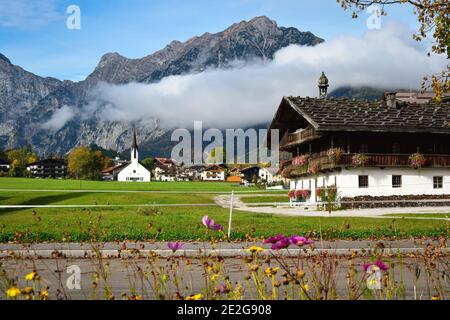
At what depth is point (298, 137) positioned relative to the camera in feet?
154

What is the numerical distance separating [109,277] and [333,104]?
38.3m

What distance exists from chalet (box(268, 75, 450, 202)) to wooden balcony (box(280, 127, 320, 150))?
0.50 feet

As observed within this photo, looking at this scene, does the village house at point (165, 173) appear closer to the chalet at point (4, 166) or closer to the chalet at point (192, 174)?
the chalet at point (192, 174)

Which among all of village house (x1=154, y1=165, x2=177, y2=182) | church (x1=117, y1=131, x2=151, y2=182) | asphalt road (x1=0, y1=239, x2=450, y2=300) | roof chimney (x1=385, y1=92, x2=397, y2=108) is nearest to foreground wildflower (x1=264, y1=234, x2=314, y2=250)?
asphalt road (x1=0, y1=239, x2=450, y2=300)

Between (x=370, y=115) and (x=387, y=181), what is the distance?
5.35 m

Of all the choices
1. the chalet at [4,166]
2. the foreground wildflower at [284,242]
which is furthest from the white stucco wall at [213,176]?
the foreground wildflower at [284,242]

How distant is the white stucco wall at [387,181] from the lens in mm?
40656

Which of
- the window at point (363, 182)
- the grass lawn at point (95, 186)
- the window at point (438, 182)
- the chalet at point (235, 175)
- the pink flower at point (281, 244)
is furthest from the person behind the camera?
the chalet at point (235, 175)

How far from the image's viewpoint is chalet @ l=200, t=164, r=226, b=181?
177 meters

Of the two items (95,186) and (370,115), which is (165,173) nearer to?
(95,186)
